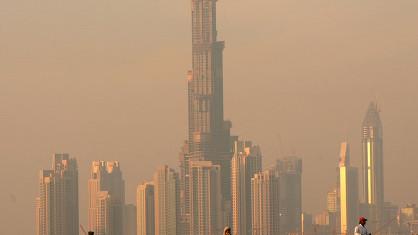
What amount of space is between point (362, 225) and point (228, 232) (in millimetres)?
4162

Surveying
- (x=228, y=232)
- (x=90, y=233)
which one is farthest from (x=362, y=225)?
(x=90, y=233)

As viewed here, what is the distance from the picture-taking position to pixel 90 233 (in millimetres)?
39656

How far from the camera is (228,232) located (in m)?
38.4

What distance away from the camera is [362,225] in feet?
129

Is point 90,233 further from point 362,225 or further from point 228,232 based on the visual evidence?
point 362,225

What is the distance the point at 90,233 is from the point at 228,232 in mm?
4390

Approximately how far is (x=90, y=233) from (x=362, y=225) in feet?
27.2
